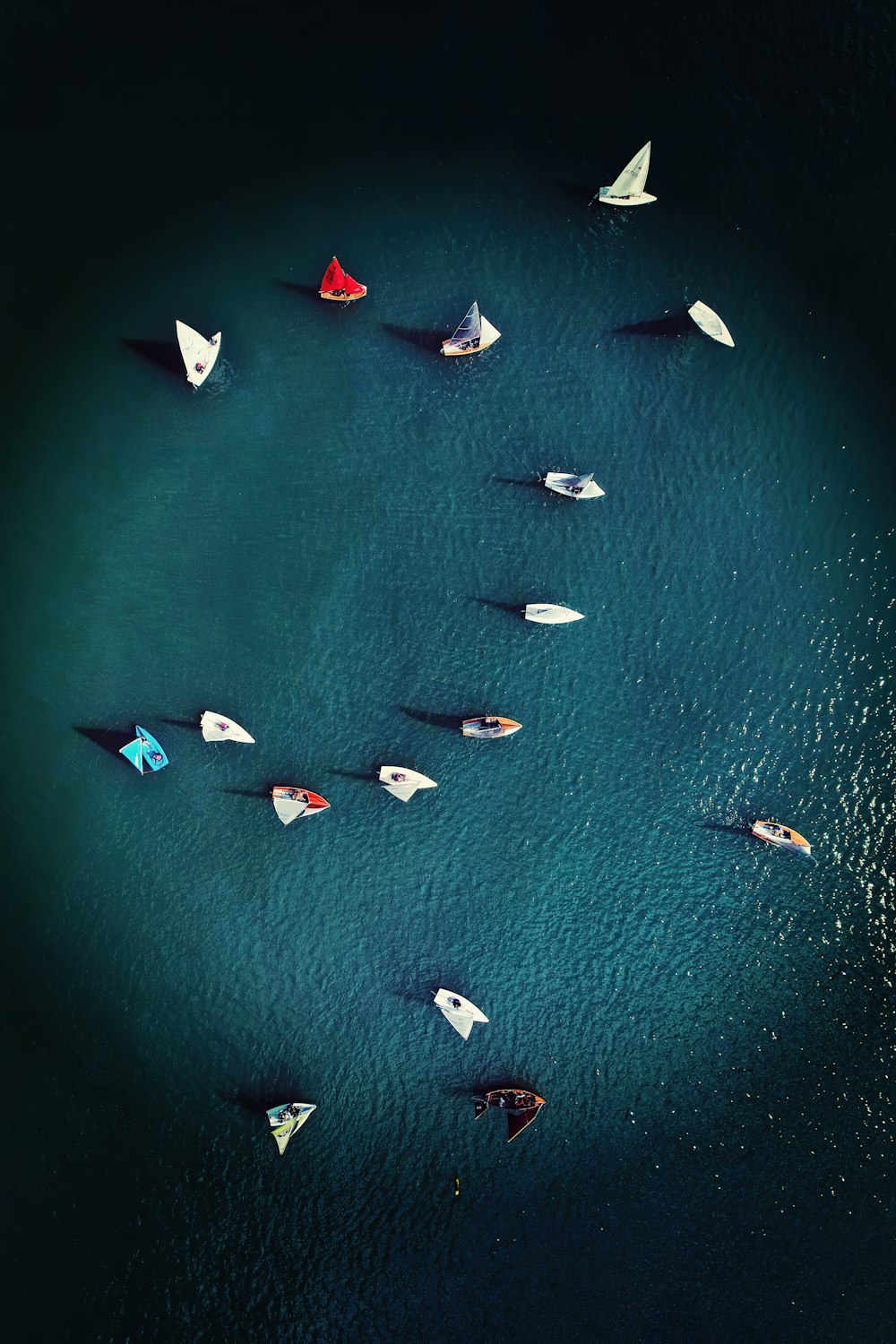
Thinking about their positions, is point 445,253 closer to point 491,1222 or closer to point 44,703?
point 44,703

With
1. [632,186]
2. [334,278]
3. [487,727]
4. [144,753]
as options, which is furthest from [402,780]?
[632,186]

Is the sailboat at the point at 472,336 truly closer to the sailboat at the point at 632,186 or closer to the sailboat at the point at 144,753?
the sailboat at the point at 632,186

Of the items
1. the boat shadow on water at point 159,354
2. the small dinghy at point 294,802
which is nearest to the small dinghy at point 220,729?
the small dinghy at point 294,802

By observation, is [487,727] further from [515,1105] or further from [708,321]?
[708,321]

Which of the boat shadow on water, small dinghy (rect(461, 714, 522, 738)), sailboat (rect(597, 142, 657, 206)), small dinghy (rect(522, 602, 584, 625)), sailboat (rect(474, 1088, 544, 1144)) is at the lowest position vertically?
sailboat (rect(474, 1088, 544, 1144))

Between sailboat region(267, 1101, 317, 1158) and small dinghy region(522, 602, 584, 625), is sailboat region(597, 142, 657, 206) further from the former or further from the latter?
sailboat region(267, 1101, 317, 1158)

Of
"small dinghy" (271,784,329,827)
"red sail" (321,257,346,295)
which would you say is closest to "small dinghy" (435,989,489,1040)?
"small dinghy" (271,784,329,827)
